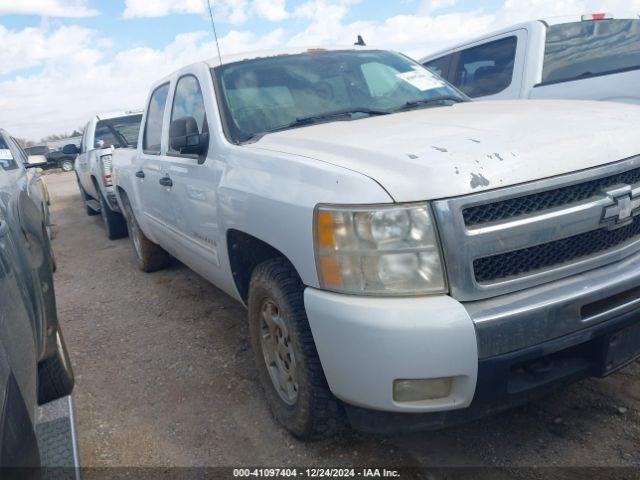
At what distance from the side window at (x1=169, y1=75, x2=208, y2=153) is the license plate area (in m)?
2.27

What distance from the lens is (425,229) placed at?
5.89 feet

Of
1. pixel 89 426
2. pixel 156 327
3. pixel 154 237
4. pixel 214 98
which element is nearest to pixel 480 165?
pixel 214 98

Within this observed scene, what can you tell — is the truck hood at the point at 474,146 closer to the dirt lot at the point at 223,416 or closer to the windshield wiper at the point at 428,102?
the windshield wiper at the point at 428,102

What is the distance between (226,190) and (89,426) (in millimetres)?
1483

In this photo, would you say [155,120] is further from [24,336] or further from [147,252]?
[24,336]

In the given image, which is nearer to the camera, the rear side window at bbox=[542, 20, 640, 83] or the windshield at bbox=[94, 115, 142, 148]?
the rear side window at bbox=[542, 20, 640, 83]

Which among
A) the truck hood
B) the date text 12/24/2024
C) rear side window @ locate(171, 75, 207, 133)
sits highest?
rear side window @ locate(171, 75, 207, 133)

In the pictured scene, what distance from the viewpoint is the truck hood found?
1.81m

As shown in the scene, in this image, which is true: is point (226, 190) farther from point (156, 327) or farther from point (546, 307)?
point (156, 327)

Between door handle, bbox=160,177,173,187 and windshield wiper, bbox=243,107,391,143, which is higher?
windshield wiper, bbox=243,107,391,143

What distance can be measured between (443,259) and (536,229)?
35 cm

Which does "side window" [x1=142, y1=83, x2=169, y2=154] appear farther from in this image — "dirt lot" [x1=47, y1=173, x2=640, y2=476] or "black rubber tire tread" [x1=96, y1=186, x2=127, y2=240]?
"black rubber tire tread" [x1=96, y1=186, x2=127, y2=240]

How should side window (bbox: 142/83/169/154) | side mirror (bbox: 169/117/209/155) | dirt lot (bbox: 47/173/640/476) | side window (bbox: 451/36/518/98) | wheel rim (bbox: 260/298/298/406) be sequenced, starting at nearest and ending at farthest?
1. dirt lot (bbox: 47/173/640/476)
2. wheel rim (bbox: 260/298/298/406)
3. side mirror (bbox: 169/117/209/155)
4. side window (bbox: 142/83/169/154)
5. side window (bbox: 451/36/518/98)

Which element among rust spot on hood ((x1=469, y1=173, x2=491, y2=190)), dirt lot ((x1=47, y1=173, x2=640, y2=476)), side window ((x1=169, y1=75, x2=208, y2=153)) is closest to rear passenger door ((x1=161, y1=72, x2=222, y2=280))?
side window ((x1=169, y1=75, x2=208, y2=153))
